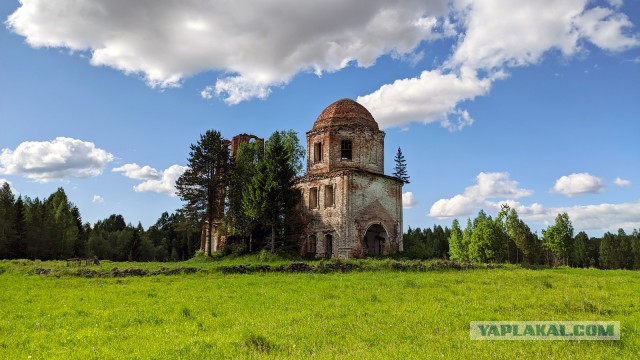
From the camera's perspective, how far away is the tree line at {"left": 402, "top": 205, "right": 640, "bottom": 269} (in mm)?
63547

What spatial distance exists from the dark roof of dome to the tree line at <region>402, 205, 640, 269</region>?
466 inches

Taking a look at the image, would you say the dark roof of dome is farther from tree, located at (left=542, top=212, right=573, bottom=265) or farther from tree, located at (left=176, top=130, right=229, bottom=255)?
tree, located at (left=542, top=212, right=573, bottom=265)

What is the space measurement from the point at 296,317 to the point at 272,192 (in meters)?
25.1

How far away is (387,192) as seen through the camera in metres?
39.2

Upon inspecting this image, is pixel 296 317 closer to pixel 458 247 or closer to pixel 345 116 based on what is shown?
pixel 345 116

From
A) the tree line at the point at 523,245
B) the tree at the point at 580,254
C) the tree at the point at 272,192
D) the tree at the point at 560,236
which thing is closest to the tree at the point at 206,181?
the tree at the point at 272,192

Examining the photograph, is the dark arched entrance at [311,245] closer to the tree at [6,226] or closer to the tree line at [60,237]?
the tree line at [60,237]

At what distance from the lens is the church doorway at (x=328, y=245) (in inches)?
1470

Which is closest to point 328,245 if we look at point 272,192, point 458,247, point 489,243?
point 272,192

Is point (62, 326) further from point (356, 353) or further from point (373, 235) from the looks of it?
point (373, 235)

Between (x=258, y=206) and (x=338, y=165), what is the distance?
788 centimetres

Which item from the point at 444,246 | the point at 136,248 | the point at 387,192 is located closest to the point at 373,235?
the point at 387,192

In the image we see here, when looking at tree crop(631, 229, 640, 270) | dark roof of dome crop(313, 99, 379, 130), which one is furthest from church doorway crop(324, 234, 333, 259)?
tree crop(631, 229, 640, 270)

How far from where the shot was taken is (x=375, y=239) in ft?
134
